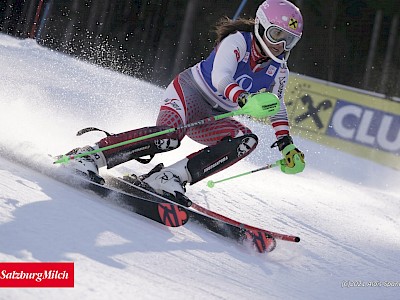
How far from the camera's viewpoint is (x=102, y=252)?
2.72 meters

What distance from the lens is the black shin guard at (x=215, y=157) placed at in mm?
4129

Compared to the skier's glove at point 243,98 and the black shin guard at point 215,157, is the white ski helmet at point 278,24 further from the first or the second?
the black shin guard at point 215,157

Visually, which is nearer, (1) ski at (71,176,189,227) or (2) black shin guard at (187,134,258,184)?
(1) ski at (71,176,189,227)

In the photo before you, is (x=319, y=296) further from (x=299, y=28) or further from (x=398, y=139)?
(x=398, y=139)

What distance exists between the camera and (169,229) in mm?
3615

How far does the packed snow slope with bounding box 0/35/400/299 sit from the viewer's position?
8.46 ft

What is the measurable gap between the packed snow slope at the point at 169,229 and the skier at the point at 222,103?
1.35 ft

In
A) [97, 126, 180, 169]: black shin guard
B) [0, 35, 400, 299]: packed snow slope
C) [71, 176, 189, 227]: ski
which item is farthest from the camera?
[97, 126, 180, 169]: black shin guard

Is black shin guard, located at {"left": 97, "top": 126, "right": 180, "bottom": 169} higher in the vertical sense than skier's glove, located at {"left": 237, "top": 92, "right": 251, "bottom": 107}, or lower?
lower

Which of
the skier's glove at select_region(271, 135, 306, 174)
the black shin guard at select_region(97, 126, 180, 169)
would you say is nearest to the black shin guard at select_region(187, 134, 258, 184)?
the black shin guard at select_region(97, 126, 180, 169)

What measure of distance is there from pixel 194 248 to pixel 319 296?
666 mm

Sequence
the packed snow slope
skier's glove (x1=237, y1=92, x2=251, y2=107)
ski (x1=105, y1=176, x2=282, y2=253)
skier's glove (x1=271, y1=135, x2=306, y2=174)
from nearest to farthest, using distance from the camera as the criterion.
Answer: the packed snow slope → ski (x1=105, y1=176, x2=282, y2=253) → skier's glove (x1=237, y1=92, x2=251, y2=107) → skier's glove (x1=271, y1=135, x2=306, y2=174)

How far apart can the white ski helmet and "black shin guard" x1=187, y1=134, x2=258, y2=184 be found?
61cm

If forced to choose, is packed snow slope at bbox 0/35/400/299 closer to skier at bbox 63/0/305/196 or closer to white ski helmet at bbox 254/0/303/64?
skier at bbox 63/0/305/196
